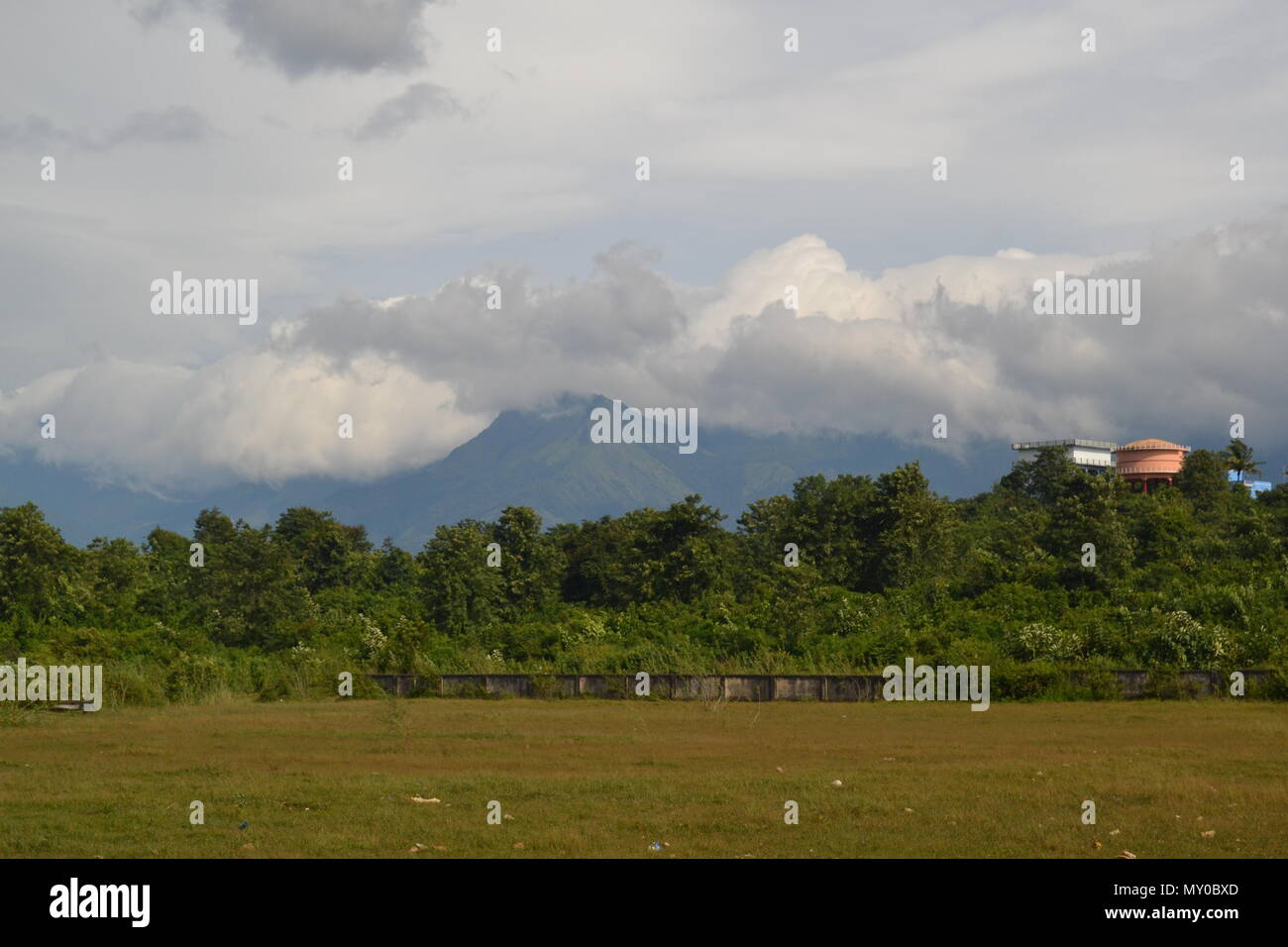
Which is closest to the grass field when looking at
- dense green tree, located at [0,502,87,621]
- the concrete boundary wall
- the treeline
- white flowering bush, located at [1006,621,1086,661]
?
the concrete boundary wall

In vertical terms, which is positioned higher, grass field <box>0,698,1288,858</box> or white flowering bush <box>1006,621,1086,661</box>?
white flowering bush <box>1006,621,1086,661</box>

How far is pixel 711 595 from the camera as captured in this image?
57.9 m

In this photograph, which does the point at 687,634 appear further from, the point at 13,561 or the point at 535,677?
the point at 13,561

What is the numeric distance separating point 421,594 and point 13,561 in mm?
17850

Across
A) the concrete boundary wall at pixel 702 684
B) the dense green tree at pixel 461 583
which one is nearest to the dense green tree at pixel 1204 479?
the concrete boundary wall at pixel 702 684

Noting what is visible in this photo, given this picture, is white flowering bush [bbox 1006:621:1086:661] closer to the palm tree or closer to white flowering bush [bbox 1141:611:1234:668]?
white flowering bush [bbox 1141:611:1234:668]

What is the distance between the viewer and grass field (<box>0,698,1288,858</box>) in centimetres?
1628

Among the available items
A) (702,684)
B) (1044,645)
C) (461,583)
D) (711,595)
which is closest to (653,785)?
(702,684)

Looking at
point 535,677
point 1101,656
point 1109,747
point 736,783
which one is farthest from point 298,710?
point 1101,656

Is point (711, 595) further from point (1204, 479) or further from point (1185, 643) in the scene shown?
point (1204, 479)

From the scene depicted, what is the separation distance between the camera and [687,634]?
2093 inches

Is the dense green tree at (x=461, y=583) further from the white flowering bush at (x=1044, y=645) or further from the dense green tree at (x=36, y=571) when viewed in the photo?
the white flowering bush at (x=1044, y=645)

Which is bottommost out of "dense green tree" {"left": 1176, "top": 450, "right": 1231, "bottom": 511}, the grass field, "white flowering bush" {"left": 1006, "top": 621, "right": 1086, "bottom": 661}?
the grass field

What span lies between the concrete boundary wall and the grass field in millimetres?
4688
